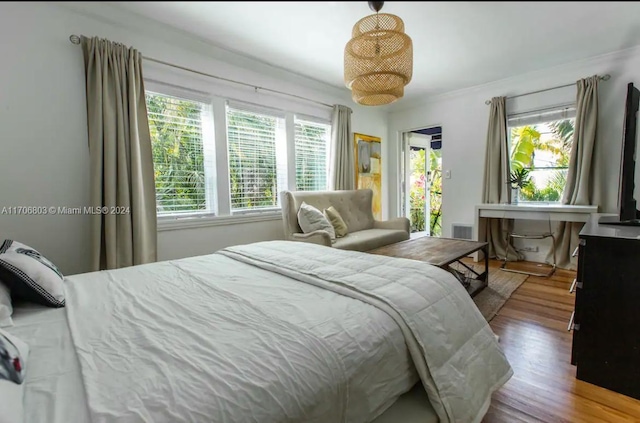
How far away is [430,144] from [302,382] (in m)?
5.68

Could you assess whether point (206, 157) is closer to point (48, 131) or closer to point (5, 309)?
point (48, 131)

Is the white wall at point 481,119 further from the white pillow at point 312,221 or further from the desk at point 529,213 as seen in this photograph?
the white pillow at point 312,221

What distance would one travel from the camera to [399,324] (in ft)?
3.08

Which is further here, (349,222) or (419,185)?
(419,185)

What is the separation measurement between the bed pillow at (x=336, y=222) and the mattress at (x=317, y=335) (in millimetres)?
2091

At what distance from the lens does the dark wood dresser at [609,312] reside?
1387 millimetres

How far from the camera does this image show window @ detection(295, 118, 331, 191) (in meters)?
3.74

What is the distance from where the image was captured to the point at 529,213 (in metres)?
3.33

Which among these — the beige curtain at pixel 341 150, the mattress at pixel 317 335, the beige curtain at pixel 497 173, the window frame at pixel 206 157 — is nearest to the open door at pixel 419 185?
the beige curtain at pixel 497 173

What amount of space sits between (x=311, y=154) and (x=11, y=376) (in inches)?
138

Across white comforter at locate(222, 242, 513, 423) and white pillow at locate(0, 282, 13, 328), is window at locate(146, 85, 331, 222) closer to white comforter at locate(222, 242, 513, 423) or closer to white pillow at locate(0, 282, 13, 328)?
white pillow at locate(0, 282, 13, 328)

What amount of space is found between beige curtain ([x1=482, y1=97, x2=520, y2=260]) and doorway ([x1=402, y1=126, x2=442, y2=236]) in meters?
1.40

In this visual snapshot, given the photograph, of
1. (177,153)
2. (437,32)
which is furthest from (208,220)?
(437,32)

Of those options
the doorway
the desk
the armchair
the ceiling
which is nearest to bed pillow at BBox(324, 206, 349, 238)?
the armchair
